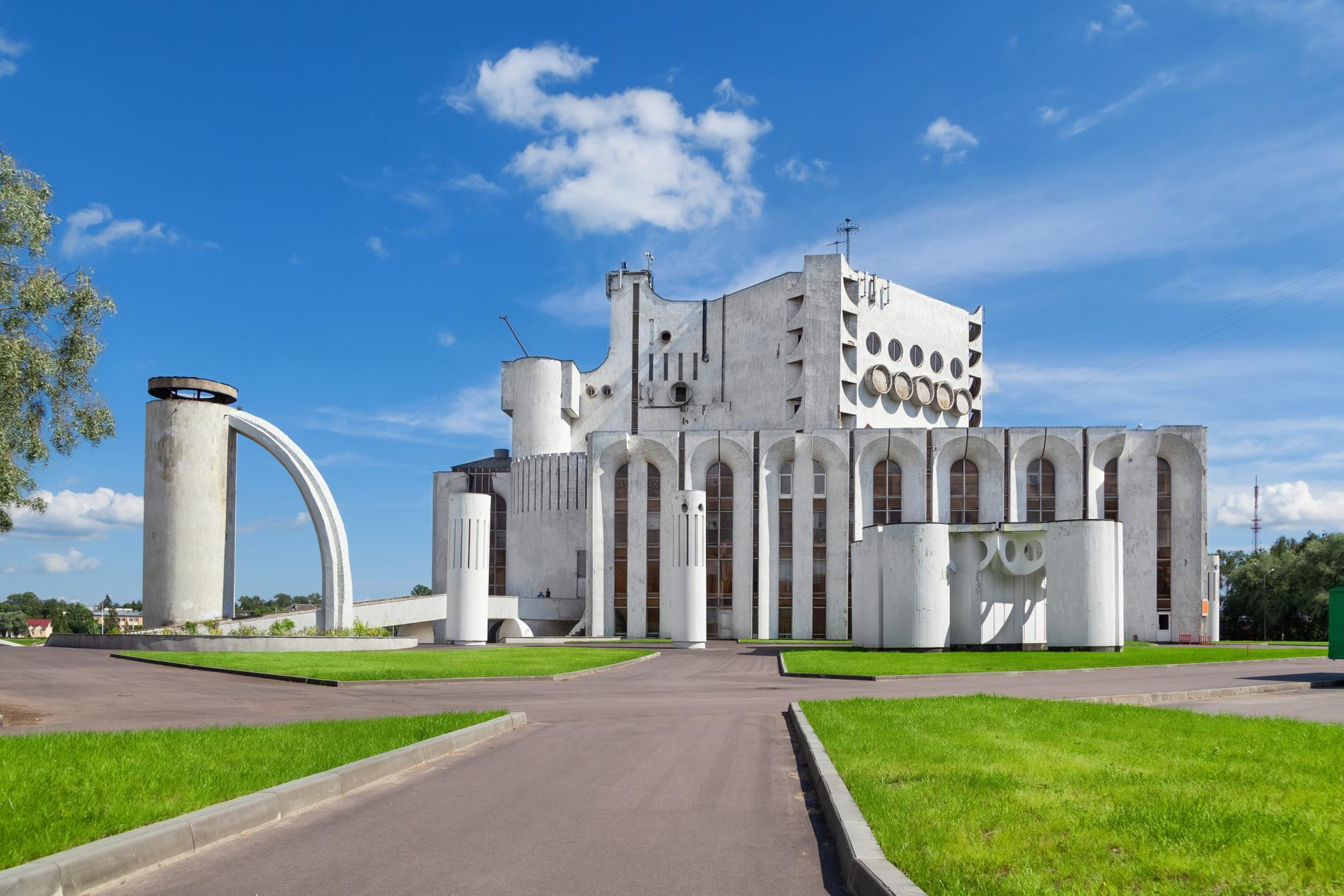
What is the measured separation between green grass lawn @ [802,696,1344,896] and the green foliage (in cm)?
6834

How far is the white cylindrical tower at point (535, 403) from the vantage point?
7794 centimetres

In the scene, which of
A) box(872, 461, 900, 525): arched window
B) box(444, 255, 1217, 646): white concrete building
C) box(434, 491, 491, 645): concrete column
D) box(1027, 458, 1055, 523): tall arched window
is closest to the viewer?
box(444, 255, 1217, 646): white concrete building

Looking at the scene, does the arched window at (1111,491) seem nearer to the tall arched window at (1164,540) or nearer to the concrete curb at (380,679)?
the tall arched window at (1164,540)

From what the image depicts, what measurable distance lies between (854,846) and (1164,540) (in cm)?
A: 5974

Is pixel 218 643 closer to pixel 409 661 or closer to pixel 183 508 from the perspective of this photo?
pixel 183 508

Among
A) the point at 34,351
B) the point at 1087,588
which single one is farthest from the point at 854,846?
the point at 1087,588

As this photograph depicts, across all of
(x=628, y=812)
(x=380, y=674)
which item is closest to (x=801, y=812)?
(x=628, y=812)

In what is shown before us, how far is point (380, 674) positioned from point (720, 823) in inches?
733

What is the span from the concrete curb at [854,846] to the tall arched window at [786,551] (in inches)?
2072

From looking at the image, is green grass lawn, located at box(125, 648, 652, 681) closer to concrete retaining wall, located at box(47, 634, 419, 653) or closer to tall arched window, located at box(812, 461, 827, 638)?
concrete retaining wall, located at box(47, 634, 419, 653)

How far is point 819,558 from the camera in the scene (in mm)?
62656

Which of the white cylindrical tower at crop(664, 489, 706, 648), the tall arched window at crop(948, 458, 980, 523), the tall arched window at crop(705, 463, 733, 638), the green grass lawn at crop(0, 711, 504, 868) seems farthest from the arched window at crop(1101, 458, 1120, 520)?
the green grass lawn at crop(0, 711, 504, 868)

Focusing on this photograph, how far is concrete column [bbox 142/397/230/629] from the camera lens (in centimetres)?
4631

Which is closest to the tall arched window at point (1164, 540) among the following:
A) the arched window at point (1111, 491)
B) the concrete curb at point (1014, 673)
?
the arched window at point (1111, 491)
